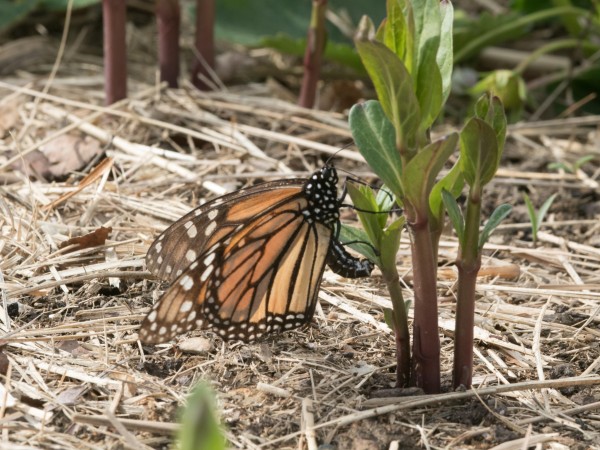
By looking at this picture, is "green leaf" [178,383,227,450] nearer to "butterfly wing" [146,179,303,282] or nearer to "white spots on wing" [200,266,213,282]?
"white spots on wing" [200,266,213,282]

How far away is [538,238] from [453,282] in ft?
1.49

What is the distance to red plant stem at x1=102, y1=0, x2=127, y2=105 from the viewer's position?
9.63 feet

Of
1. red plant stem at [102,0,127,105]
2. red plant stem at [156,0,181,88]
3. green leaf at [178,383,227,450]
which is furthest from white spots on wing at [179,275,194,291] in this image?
red plant stem at [156,0,181,88]

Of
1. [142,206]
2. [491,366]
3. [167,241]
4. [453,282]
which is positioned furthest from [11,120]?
[491,366]

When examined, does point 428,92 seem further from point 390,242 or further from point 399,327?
point 399,327

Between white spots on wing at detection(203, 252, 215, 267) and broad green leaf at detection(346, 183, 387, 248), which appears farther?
white spots on wing at detection(203, 252, 215, 267)

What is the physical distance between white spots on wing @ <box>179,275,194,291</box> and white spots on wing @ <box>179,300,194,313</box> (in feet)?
0.10

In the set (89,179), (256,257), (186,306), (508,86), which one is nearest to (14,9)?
(89,179)

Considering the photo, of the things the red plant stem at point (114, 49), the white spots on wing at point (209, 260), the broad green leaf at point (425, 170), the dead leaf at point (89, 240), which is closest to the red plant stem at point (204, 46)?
the red plant stem at point (114, 49)

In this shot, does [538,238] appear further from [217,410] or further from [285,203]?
[217,410]

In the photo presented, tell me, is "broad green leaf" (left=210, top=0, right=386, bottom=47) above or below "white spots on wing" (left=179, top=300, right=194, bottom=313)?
→ above

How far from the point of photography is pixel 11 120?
10.4 feet

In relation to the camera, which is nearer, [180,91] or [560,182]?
[560,182]

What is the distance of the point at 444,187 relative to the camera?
1590 millimetres
